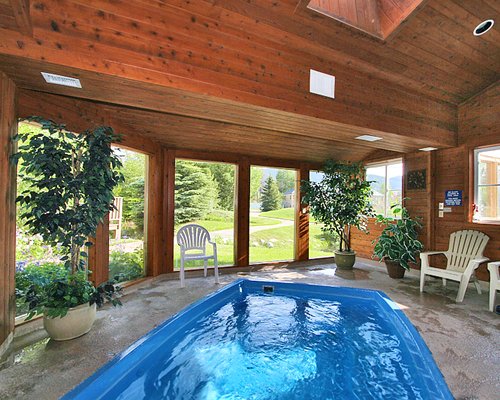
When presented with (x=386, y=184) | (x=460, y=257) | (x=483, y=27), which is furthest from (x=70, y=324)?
(x=386, y=184)

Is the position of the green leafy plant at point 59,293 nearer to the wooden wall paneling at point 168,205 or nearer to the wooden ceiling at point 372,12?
the wooden wall paneling at point 168,205

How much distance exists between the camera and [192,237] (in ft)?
15.0

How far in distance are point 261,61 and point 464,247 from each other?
13.5 ft

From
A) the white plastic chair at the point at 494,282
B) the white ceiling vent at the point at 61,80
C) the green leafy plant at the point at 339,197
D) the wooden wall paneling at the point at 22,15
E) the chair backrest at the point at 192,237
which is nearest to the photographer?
the wooden wall paneling at the point at 22,15

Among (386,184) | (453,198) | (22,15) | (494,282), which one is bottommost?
(494,282)

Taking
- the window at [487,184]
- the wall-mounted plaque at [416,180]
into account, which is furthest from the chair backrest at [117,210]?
the window at [487,184]

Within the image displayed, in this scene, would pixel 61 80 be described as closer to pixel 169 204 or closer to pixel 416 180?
pixel 169 204

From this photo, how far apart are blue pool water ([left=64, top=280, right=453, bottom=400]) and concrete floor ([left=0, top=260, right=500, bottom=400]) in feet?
0.97

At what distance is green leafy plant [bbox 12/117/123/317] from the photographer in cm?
227

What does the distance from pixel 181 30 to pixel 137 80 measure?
0.65m

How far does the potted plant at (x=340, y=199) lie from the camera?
5.36 m

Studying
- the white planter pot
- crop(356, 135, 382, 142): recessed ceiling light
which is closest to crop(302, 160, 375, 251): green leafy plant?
crop(356, 135, 382, 142): recessed ceiling light

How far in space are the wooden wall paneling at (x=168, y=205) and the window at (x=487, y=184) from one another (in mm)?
5084

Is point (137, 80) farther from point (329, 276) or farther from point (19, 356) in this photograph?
point (329, 276)
